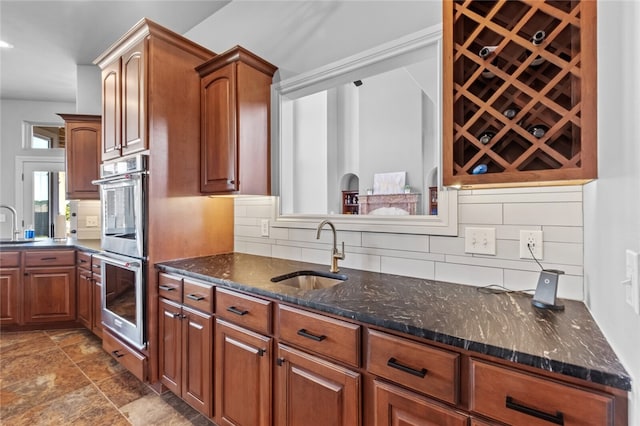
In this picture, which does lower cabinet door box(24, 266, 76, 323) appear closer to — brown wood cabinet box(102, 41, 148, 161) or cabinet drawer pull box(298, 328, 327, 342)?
brown wood cabinet box(102, 41, 148, 161)

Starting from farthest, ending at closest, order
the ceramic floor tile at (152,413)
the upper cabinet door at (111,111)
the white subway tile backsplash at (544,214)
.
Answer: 1. the upper cabinet door at (111,111)
2. the ceramic floor tile at (152,413)
3. the white subway tile backsplash at (544,214)

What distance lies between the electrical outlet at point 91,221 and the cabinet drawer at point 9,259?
0.77 metres

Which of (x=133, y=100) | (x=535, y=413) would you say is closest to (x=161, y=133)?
(x=133, y=100)

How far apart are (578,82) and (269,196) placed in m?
1.82

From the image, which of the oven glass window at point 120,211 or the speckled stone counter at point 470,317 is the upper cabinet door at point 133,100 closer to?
the oven glass window at point 120,211

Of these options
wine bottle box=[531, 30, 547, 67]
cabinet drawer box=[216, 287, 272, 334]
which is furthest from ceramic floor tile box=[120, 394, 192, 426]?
wine bottle box=[531, 30, 547, 67]

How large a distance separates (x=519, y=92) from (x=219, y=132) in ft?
5.74

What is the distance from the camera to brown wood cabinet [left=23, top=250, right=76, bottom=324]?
10.5 ft

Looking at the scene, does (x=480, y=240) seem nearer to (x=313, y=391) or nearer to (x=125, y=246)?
(x=313, y=391)

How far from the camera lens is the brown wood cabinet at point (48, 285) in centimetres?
320

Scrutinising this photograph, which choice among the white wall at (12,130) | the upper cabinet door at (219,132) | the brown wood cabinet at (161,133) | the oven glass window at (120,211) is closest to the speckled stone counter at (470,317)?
the brown wood cabinet at (161,133)

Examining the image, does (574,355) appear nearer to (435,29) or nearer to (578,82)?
(578,82)

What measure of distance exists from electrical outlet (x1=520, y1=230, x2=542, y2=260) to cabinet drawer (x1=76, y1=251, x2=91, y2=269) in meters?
3.44

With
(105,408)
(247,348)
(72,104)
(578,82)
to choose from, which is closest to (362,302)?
(247,348)
